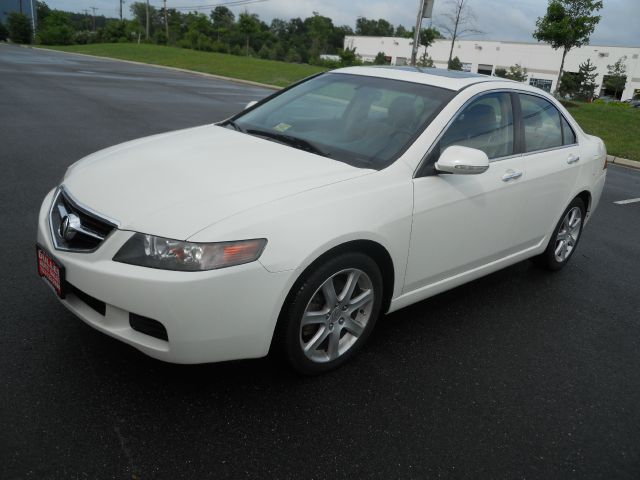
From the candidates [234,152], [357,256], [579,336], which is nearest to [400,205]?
[357,256]

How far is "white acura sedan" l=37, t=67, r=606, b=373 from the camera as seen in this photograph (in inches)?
95.3

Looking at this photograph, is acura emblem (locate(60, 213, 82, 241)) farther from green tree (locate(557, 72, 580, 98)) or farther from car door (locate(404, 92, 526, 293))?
green tree (locate(557, 72, 580, 98))

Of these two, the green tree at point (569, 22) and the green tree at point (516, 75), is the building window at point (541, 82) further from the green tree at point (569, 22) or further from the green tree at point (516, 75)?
the green tree at point (569, 22)

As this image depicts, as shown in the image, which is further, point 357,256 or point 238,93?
point 238,93

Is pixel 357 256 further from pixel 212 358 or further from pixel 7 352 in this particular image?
pixel 7 352

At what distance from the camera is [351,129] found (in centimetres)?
351

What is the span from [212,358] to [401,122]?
1829 mm

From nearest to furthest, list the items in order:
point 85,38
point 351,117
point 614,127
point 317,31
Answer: point 351,117 < point 614,127 < point 85,38 < point 317,31

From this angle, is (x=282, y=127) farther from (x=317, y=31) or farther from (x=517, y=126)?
(x=317, y=31)

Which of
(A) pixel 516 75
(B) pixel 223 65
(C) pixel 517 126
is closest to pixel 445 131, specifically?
(C) pixel 517 126

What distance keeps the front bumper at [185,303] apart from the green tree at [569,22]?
21.7 meters

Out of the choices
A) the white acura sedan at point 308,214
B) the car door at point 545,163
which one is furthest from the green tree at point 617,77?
the white acura sedan at point 308,214

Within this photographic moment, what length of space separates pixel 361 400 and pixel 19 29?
83.5 metres

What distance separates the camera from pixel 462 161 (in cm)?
305
